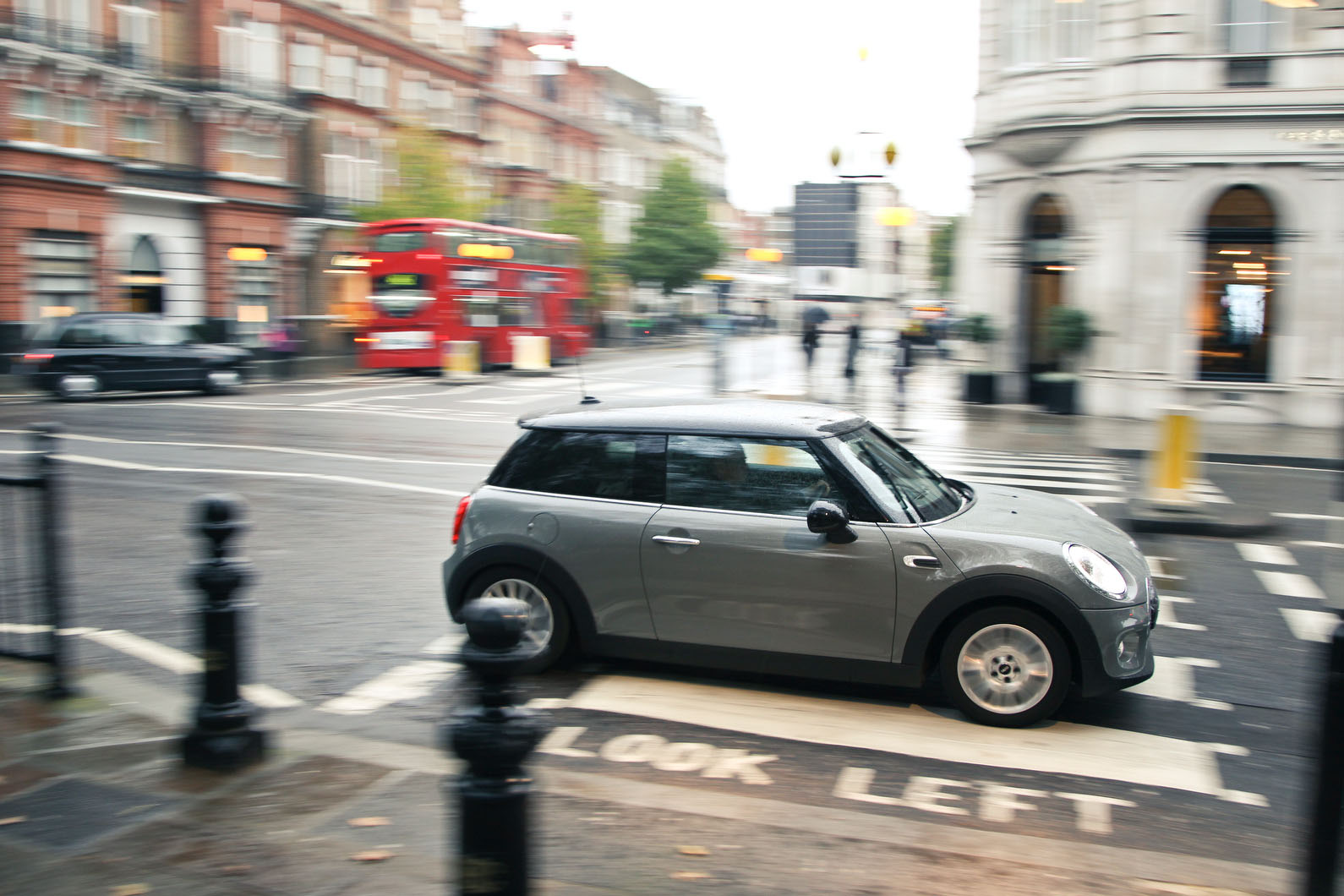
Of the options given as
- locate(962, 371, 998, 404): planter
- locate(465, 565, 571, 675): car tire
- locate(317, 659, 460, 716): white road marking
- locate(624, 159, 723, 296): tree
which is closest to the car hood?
locate(465, 565, 571, 675): car tire

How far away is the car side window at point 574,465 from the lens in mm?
6012

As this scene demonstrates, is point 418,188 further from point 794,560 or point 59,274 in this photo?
point 794,560

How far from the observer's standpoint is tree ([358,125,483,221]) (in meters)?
42.8

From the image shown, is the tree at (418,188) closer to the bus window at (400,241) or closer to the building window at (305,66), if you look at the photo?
the building window at (305,66)

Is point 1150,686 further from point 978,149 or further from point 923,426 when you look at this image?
point 978,149

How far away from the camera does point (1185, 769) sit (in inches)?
192

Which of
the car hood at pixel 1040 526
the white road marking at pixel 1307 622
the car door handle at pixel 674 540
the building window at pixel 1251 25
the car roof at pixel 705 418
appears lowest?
the white road marking at pixel 1307 622

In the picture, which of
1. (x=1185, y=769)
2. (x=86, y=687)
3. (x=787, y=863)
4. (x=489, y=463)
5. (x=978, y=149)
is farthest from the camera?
(x=978, y=149)

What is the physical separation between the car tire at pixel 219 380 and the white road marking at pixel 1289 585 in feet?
72.5

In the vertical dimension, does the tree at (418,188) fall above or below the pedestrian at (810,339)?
above

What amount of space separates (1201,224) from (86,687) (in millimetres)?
21325

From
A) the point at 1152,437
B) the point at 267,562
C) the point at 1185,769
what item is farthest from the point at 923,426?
the point at 1185,769

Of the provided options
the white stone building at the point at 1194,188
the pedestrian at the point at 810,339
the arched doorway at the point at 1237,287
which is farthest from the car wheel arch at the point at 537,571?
the pedestrian at the point at 810,339

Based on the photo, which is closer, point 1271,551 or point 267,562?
point 267,562
